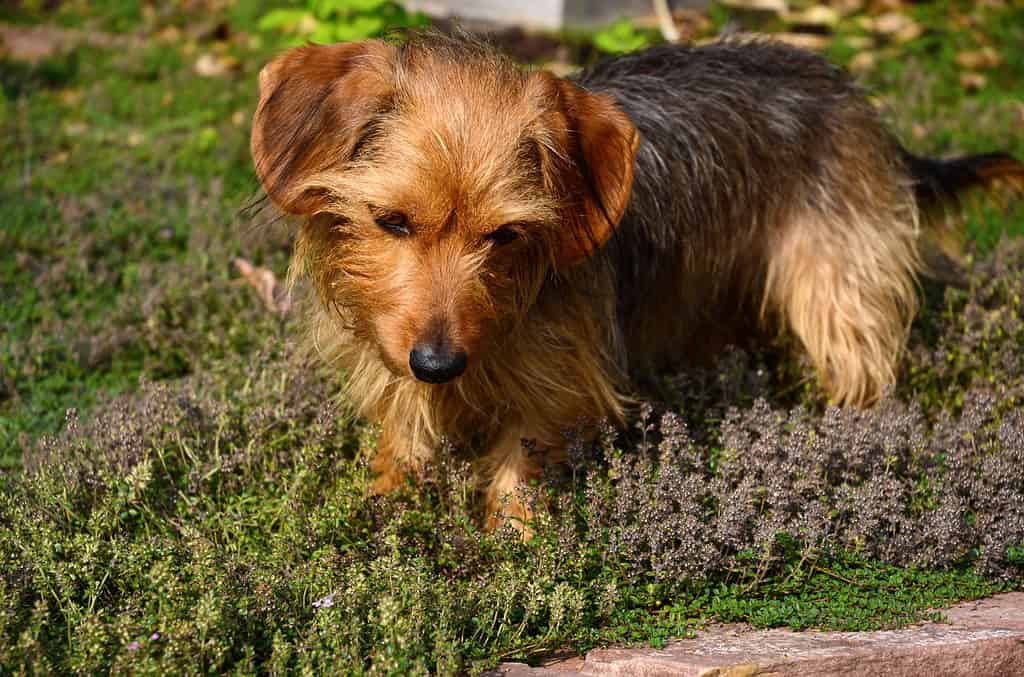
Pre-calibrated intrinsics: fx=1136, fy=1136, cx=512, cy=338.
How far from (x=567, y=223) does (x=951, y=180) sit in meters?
2.47

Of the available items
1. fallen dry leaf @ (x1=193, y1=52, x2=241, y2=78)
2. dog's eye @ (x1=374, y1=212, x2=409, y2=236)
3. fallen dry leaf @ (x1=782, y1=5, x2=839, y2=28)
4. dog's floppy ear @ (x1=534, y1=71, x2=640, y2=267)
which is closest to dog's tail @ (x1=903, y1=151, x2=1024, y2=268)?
dog's floppy ear @ (x1=534, y1=71, x2=640, y2=267)

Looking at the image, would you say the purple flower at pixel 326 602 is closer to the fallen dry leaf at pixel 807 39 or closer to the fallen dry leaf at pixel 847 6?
the fallen dry leaf at pixel 807 39

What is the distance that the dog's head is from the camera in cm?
315

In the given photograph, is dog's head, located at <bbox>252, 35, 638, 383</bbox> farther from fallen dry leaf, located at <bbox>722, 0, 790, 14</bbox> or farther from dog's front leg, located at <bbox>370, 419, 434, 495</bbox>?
fallen dry leaf, located at <bbox>722, 0, 790, 14</bbox>

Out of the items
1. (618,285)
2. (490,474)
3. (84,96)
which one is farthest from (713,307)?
(84,96)

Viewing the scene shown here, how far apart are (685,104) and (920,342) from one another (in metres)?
1.51

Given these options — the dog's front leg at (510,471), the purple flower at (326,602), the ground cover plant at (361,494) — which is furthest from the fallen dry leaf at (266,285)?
the purple flower at (326,602)

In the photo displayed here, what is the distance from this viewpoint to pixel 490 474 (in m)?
4.06

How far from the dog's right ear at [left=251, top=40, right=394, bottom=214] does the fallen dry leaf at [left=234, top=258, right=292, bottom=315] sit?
60.2 inches

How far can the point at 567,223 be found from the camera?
11.3 feet

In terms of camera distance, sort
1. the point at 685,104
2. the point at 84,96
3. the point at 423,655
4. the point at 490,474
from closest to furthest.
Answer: the point at 423,655 → the point at 490,474 → the point at 685,104 → the point at 84,96

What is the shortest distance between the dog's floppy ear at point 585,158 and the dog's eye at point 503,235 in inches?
7.2

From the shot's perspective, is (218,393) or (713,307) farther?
(713,307)

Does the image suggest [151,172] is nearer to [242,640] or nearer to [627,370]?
[627,370]
